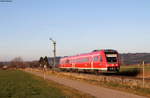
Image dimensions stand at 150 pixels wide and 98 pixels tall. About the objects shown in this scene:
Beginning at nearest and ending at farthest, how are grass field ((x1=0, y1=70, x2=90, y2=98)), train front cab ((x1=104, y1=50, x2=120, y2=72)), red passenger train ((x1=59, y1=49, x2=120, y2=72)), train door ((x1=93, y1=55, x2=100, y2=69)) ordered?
grass field ((x1=0, y1=70, x2=90, y2=98)) → train front cab ((x1=104, y1=50, x2=120, y2=72)) → red passenger train ((x1=59, y1=49, x2=120, y2=72)) → train door ((x1=93, y1=55, x2=100, y2=69))

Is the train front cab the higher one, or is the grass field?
the train front cab

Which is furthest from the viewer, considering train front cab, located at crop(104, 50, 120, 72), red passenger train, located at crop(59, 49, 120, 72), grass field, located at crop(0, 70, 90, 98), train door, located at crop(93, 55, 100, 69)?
train door, located at crop(93, 55, 100, 69)

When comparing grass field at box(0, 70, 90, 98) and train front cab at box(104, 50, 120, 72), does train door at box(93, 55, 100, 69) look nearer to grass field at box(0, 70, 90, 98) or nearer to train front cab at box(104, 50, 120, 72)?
train front cab at box(104, 50, 120, 72)

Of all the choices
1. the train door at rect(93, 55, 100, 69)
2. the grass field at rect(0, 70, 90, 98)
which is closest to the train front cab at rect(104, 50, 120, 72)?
the train door at rect(93, 55, 100, 69)

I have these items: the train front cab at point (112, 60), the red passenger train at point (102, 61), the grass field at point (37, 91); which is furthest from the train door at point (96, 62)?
the grass field at point (37, 91)

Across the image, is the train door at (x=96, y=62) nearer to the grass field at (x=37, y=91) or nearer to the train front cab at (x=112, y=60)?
the train front cab at (x=112, y=60)

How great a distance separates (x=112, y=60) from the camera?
39.6 meters

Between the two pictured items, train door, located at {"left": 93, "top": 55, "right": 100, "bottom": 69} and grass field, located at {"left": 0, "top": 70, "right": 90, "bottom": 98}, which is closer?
grass field, located at {"left": 0, "top": 70, "right": 90, "bottom": 98}

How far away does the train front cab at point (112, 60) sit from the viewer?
38.8 m

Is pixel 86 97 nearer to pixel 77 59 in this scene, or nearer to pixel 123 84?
pixel 123 84

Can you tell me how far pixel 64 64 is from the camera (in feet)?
234

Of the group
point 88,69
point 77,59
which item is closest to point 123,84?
point 88,69

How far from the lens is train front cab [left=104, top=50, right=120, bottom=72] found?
127 feet

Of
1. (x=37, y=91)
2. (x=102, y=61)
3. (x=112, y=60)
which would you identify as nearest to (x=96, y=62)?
(x=102, y=61)
